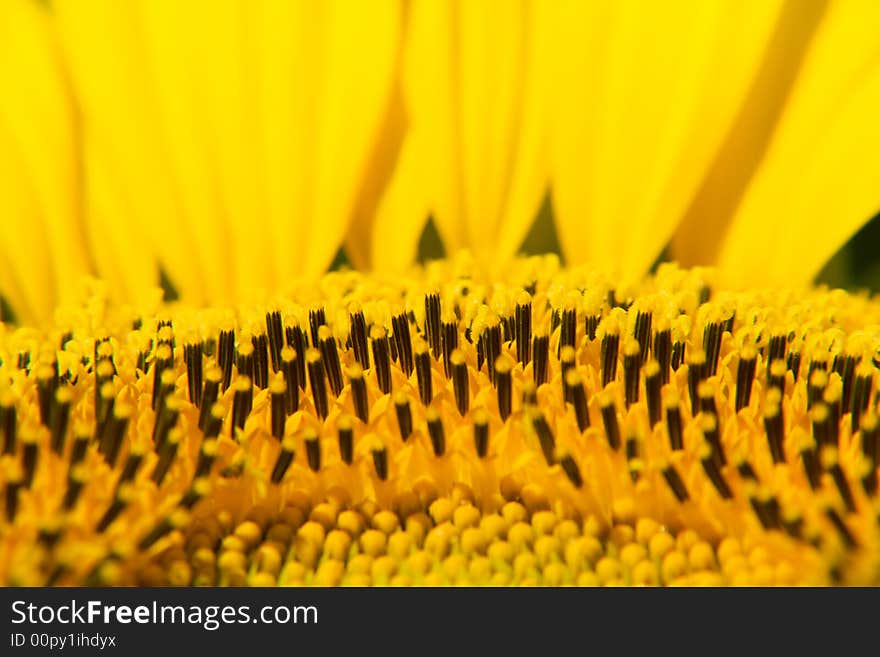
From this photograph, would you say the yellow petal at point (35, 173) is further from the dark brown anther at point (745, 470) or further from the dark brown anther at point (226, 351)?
the dark brown anther at point (745, 470)

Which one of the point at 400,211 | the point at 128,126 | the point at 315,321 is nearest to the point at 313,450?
the point at 315,321

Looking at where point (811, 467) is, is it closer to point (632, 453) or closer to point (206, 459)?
point (632, 453)

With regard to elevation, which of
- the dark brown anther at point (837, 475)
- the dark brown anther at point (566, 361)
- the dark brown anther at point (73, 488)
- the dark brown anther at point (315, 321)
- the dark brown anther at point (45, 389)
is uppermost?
the dark brown anther at point (315, 321)

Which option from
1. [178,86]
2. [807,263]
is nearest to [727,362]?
[807,263]

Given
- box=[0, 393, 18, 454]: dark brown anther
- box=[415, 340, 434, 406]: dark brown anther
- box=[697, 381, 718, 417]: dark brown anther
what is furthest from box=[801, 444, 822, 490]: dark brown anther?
box=[0, 393, 18, 454]: dark brown anther

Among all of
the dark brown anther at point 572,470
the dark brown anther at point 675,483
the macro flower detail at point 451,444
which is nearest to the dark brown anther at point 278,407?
the macro flower detail at point 451,444

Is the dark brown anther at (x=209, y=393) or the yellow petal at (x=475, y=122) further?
the yellow petal at (x=475, y=122)

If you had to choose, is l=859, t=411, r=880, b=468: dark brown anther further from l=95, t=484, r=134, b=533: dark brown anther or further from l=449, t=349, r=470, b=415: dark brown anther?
l=95, t=484, r=134, b=533: dark brown anther
